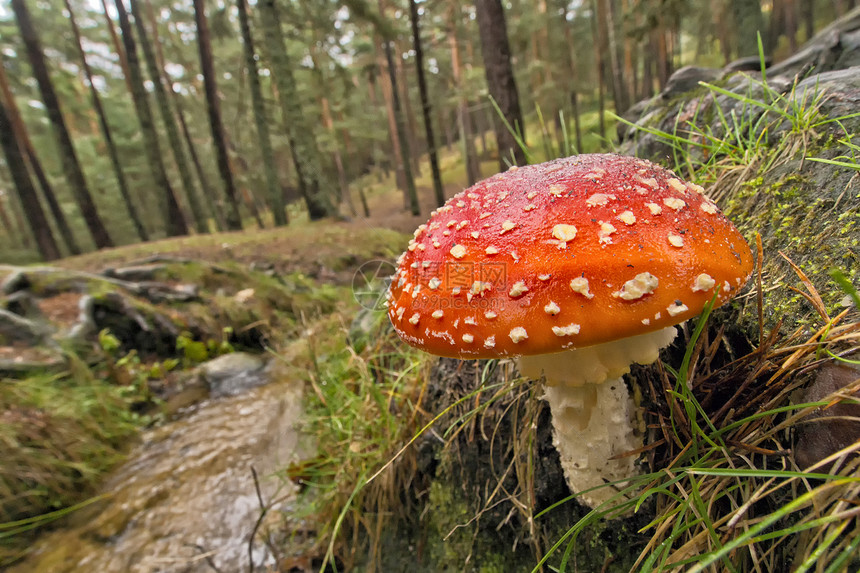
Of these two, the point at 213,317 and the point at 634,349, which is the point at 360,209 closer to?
the point at 213,317

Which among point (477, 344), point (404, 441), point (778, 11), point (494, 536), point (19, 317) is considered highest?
point (778, 11)

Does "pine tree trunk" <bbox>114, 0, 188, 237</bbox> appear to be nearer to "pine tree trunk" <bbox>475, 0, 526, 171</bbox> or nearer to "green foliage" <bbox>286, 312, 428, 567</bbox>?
"pine tree trunk" <bbox>475, 0, 526, 171</bbox>

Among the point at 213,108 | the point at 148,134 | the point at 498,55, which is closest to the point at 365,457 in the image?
the point at 498,55

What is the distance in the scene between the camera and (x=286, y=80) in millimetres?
10492

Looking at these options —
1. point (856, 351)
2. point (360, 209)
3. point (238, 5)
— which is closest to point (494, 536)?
point (856, 351)

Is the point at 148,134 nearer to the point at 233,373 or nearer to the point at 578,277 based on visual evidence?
the point at 233,373

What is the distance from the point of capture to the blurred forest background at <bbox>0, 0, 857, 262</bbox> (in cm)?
972

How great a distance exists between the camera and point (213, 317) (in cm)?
568

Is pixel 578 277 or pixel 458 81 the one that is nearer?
pixel 578 277

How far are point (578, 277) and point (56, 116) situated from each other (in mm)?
13875

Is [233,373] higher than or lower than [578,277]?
lower

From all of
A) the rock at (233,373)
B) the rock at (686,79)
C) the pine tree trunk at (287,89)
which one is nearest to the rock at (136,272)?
the rock at (233,373)

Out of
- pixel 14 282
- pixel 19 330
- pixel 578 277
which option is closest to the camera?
pixel 578 277

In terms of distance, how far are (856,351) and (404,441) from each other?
5.34 feet
